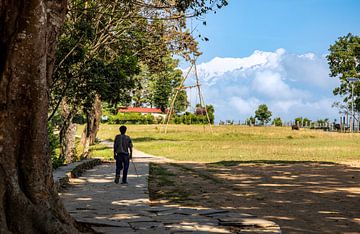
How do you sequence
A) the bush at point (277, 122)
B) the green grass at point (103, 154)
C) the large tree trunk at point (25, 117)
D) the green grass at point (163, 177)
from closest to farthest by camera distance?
the large tree trunk at point (25, 117), the green grass at point (163, 177), the green grass at point (103, 154), the bush at point (277, 122)

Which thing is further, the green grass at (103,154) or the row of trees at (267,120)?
the row of trees at (267,120)

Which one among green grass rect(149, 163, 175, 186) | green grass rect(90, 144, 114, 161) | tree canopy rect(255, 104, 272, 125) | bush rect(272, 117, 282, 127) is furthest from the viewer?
tree canopy rect(255, 104, 272, 125)

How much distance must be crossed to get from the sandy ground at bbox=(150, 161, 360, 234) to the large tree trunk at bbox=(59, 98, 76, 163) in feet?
18.7

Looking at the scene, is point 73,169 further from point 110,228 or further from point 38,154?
point 38,154

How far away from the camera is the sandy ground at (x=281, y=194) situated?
814cm

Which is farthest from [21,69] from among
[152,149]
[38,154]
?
[152,149]

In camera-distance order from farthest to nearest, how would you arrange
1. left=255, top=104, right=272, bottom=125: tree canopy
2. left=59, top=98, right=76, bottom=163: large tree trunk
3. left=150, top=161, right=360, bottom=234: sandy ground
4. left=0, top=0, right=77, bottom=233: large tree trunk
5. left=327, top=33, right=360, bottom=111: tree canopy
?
1. left=255, top=104, right=272, bottom=125: tree canopy
2. left=327, top=33, right=360, bottom=111: tree canopy
3. left=59, top=98, right=76, bottom=163: large tree trunk
4. left=150, top=161, right=360, bottom=234: sandy ground
5. left=0, top=0, right=77, bottom=233: large tree trunk

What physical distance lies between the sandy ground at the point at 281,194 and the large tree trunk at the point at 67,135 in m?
5.71

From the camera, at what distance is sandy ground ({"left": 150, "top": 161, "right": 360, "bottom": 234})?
814cm

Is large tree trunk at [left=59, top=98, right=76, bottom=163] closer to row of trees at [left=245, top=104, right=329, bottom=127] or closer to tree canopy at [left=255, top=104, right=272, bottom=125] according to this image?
row of trees at [left=245, top=104, right=329, bottom=127]

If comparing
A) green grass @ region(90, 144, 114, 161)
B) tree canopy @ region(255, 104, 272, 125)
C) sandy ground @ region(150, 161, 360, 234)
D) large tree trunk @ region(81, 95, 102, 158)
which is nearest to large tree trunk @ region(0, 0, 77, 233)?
sandy ground @ region(150, 161, 360, 234)

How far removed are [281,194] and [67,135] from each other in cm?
1244

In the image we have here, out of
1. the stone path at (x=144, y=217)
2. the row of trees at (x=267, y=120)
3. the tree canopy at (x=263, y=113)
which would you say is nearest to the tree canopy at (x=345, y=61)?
the row of trees at (x=267, y=120)

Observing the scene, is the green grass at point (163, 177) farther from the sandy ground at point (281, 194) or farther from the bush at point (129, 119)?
the bush at point (129, 119)
